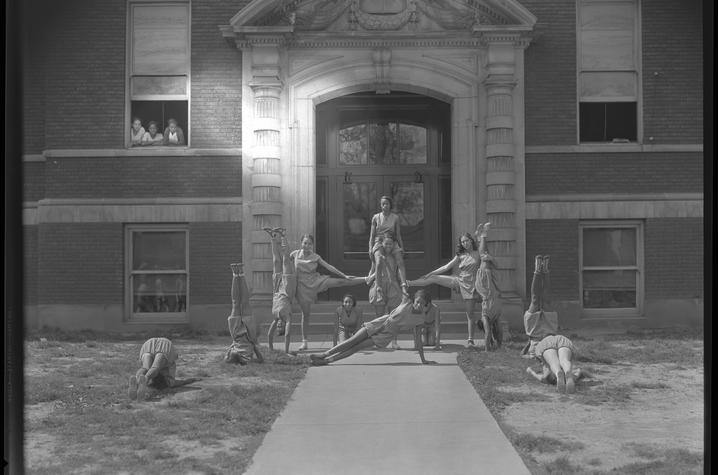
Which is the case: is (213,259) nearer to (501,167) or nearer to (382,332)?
(382,332)

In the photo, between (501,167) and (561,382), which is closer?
(561,382)

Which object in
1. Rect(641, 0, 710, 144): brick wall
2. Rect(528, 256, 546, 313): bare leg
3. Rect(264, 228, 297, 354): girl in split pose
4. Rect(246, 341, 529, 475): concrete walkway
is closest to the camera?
Rect(246, 341, 529, 475): concrete walkway

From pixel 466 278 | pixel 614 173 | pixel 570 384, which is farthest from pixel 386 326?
pixel 614 173

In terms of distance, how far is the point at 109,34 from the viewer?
636cm

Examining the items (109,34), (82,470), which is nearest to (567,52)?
(109,34)

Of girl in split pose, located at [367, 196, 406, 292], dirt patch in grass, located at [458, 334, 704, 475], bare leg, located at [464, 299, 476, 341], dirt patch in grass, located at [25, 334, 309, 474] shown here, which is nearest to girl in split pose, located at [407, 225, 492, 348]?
Result: bare leg, located at [464, 299, 476, 341]

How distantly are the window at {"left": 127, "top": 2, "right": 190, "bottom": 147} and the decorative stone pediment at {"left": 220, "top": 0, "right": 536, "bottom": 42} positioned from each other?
1621mm

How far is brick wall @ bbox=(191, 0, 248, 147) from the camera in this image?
8.49 metres

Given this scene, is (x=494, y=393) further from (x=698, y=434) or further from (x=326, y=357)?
(x=326, y=357)

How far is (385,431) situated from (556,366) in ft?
6.57

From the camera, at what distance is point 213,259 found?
914 centimetres

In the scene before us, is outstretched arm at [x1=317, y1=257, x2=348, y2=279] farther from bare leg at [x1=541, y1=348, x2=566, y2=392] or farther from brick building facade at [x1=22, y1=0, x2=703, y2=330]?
bare leg at [x1=541, y1=348, x2=566, y2=392]

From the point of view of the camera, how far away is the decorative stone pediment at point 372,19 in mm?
8891

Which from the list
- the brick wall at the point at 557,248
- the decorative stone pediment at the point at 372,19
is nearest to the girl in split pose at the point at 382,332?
the brick wall at the point at 557,248
